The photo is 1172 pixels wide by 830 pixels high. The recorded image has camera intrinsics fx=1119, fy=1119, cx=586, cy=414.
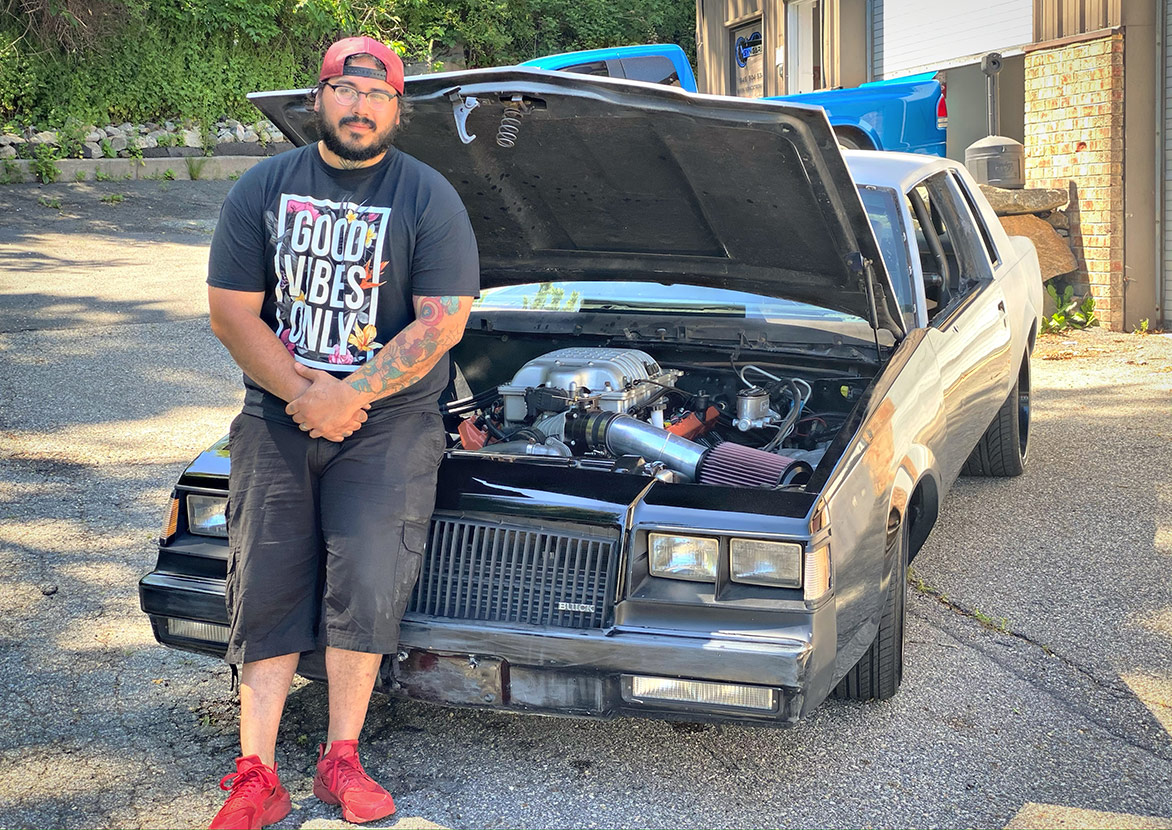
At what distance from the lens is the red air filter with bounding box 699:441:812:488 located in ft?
10.9

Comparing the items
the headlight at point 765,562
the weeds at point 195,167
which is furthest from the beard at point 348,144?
the weeds at point 195,167

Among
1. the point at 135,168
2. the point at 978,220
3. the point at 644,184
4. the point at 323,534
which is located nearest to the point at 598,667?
the point at 323,534

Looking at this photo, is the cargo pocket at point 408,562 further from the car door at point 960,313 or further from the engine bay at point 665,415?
the car door at point 960,313

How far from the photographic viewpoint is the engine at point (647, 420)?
3447 mm

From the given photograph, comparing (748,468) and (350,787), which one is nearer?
(350,787)

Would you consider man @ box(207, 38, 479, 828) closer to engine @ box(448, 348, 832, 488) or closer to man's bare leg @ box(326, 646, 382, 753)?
man's bare leg @ box(326, 646, 382, 753)

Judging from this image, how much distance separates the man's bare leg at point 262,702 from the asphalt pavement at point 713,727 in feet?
0.68

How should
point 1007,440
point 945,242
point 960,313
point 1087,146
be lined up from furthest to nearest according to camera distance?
point 1087,146 < point 1007,440 < point 945,242 < point 960,313

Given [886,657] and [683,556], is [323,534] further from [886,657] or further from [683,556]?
[886,657]

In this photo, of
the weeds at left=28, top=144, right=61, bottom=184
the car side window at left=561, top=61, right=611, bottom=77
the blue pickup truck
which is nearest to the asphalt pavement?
the blue pickup truck

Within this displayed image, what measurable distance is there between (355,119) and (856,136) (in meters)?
3.86

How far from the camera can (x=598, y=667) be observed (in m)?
2.81

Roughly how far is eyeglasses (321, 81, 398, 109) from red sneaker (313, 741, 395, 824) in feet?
5.47

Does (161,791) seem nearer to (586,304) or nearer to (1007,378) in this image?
(586,304)
